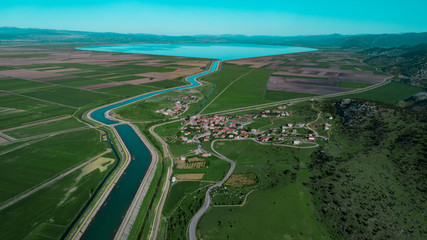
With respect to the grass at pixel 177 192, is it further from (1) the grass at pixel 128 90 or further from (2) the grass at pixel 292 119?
(1) the grass at pixel 128 90

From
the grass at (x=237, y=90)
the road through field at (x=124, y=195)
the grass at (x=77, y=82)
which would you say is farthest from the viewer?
the grass at (x=77, y=82)

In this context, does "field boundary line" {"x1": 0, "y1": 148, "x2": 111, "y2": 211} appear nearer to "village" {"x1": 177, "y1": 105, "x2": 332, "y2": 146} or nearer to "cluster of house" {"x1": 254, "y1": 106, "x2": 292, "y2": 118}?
"village" {"x1": 177, "y1": 105, "x2": 332, "y2": 146}

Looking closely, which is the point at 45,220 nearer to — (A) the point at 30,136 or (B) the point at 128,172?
(B) the point at 128,172

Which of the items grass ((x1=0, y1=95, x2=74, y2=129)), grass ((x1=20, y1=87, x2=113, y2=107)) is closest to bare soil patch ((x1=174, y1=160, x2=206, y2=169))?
grass ((x1=0, y1=95, x2=74, y2=129))

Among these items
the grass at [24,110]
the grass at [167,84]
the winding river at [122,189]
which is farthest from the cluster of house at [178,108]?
the grass at [24,110]

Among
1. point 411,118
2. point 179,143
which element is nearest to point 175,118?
point 179,143

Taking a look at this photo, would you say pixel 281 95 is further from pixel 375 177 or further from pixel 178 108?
pixel 375 177
